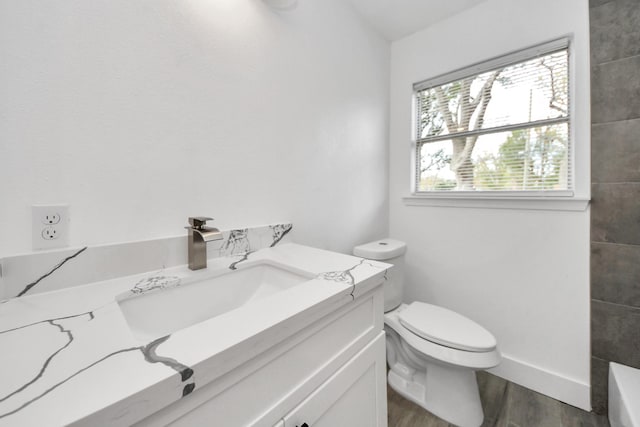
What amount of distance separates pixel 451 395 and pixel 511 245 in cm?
87

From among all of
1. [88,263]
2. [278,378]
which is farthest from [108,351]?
[88,263]

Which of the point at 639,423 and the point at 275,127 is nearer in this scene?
the point at 639,423

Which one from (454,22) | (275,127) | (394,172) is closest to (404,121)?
(394,172)

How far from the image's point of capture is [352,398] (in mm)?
729

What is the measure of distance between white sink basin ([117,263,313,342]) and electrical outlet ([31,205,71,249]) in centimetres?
24

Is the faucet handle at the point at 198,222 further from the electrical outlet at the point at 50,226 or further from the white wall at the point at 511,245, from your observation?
the white wall at the point at 511,245

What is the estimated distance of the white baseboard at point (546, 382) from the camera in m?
1.28

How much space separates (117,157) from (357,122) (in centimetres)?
127

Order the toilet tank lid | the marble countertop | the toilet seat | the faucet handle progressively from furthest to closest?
the toilet tank lid → the toilet seat → the faucet handle → the marble countertop

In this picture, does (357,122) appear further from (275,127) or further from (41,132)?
(41,132)

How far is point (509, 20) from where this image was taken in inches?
56.8

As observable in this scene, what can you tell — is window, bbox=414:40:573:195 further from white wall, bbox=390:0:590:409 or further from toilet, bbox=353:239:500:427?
toilet, bbox=353:239:500:427

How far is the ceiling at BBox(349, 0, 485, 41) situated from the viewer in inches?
60.0

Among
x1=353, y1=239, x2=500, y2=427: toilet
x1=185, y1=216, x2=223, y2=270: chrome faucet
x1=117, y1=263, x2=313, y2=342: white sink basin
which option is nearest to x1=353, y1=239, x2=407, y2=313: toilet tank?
x1=353, y1=239, x2=500, y2=427: toilet
